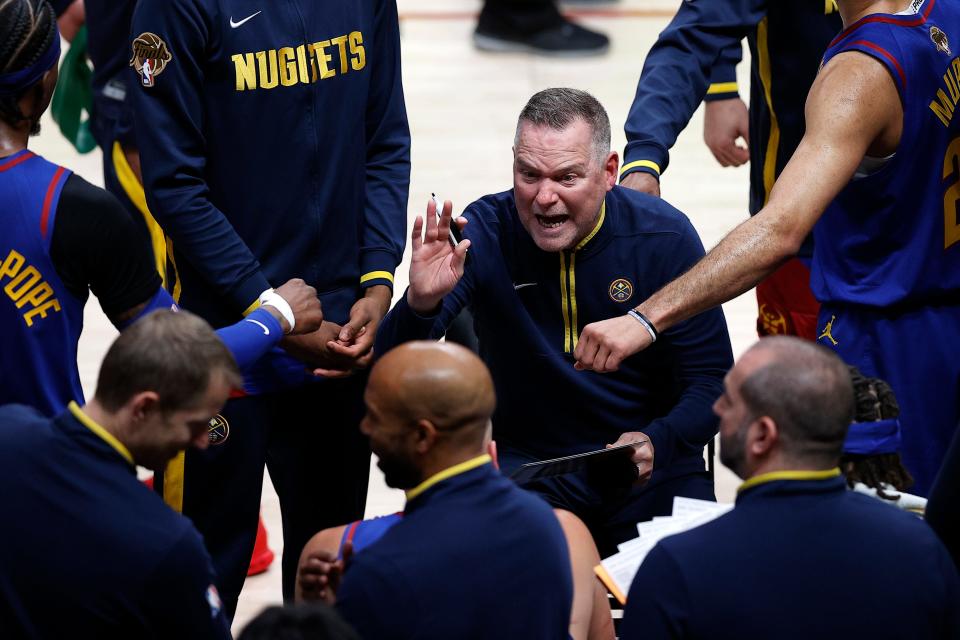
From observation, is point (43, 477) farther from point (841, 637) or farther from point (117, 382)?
point (841, 637)

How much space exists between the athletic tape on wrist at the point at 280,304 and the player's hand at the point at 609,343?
62cm

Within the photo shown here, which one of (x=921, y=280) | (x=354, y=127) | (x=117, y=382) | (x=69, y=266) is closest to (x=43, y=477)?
Result: (x=117, y=382)

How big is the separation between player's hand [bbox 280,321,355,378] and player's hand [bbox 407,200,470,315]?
8.7 inches

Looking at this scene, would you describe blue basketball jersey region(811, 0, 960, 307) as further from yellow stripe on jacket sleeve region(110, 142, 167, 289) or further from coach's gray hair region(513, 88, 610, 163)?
yellow stripe on jacket sleeve region(110, 142, 167, 289)

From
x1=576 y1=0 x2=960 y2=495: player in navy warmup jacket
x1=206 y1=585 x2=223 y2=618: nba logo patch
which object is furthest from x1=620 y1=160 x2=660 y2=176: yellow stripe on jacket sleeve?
x1=206 y1=585 x2=223 y2=618: nba logo patch

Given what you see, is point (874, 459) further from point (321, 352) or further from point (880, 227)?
point (321, 352)

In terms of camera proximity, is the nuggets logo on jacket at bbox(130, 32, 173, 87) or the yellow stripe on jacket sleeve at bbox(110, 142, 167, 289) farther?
the yellow stripe on jacket sleeve at bbox(110, 142, 167, 289)

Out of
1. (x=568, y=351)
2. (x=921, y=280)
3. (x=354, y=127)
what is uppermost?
(x=354, y=127)

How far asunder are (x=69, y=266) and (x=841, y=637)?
149 cm

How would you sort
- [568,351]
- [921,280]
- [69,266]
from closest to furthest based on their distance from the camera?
[69,266] → [921,280] → [568,351]

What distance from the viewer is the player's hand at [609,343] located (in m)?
3.11

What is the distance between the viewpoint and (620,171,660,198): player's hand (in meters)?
3.86

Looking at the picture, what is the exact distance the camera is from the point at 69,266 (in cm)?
266

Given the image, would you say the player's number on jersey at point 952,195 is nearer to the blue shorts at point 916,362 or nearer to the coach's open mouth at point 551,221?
the blue shorts at point 916,362
